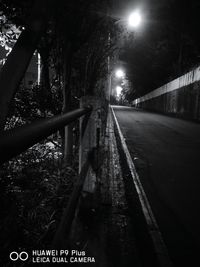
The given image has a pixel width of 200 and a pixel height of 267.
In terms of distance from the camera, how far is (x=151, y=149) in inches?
285

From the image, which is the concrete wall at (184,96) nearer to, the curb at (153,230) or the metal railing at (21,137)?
the curb at (153,230)

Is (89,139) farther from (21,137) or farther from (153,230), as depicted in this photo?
(21,137)

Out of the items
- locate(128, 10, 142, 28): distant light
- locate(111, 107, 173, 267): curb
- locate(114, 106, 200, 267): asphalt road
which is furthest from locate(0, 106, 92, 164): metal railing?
locate(128, 10, 142, 28): distant light

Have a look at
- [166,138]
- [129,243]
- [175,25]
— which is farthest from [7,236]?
[175,25]

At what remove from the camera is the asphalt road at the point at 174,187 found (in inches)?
107

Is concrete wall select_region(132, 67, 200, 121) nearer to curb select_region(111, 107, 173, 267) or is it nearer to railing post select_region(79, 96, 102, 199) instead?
curb select_region(111, 107, 173, 267)

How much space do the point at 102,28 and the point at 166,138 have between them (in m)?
4.14

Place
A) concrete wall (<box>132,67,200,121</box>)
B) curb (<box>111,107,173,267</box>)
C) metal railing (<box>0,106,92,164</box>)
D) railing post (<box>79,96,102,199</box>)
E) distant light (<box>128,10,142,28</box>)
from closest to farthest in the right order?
metal railing (<box>0,106,92,164</box>) < curb (<box>111,107,173,267</box>) < railing post (<box>79,96,102,199</box>) < distant light (<box>128,10,142,28</box>) < concrete wall (<box>132,67,200,121</box>)

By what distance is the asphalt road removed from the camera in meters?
2.72

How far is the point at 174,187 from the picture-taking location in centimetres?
435

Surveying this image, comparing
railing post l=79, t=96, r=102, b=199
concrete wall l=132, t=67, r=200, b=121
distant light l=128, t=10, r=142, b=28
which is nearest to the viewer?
railing post l=79, t=96, r=102, b=199

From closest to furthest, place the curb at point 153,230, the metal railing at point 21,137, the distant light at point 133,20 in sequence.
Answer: the metal railing at point 21,137
the curb at point 153,230
the distant light at point 133,20

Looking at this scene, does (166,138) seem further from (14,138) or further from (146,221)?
(14,138)

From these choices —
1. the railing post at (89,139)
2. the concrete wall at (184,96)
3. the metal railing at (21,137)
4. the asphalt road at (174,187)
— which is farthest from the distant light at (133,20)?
the metal railing at (21,137)
